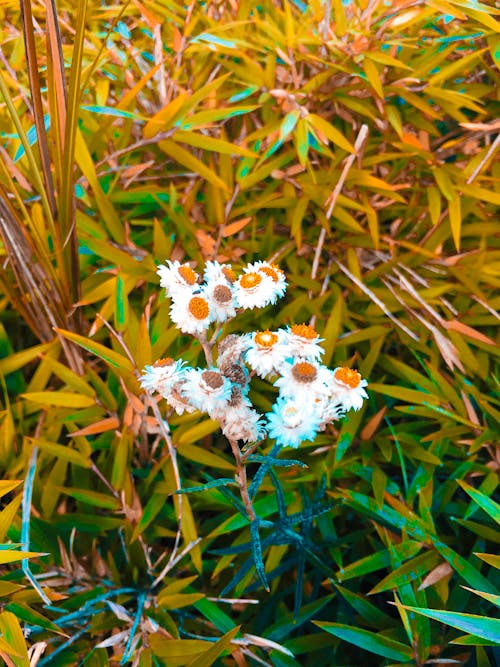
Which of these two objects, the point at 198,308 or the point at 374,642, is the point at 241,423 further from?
the point at 374,642

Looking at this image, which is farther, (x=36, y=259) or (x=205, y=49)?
(x=205, y=49)

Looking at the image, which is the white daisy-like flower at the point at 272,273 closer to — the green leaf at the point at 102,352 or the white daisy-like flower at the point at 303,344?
the white daisy-like flower at the point at 303,344

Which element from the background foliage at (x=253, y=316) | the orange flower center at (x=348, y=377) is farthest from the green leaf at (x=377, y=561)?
the orange flower center at (x=348, y=377)

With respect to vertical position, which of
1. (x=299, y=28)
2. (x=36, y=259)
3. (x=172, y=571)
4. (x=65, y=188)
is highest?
(x=299, y=28)

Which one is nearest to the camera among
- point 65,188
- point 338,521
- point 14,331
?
point 65,188

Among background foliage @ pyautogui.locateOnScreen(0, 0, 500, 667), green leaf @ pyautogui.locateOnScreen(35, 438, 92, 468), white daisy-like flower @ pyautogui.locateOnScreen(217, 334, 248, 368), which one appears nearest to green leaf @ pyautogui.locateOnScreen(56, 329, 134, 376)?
background foliage @ pyautogui.locateOnScreen(0, 0, 500, 667)

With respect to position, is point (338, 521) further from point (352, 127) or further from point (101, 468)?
point (352, 127)

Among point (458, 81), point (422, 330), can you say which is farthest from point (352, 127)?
point (422, 330)

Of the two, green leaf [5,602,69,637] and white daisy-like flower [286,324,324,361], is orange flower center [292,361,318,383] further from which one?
green leaf [5,602,69,637]
